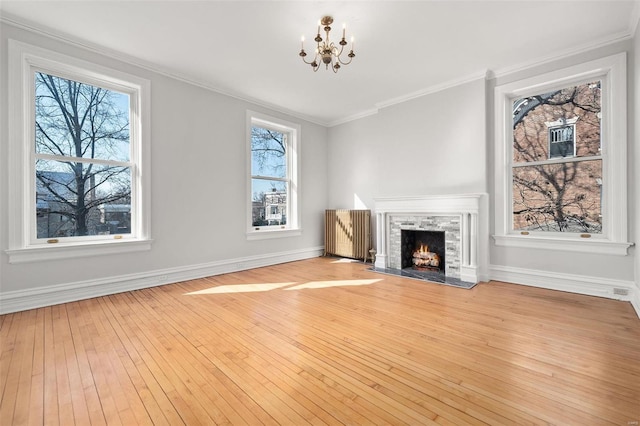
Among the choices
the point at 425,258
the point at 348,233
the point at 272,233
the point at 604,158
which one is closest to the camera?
the point at 604,158

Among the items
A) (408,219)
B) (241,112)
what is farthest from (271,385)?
(241,112)

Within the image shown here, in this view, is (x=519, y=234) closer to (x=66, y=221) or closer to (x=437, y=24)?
(x=437, y=24)

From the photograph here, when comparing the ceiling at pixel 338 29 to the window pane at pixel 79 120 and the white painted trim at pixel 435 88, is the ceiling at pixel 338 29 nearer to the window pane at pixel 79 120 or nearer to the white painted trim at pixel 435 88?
the white painted trim at pixel 435 88

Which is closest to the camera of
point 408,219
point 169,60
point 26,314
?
point 26,314

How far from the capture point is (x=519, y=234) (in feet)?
12.9

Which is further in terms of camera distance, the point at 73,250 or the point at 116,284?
the point at 116,284

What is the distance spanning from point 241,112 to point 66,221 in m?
2.89

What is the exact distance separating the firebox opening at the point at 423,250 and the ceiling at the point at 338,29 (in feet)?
8.01

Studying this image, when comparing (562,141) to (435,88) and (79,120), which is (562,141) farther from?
(79,120)

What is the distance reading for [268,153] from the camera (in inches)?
214

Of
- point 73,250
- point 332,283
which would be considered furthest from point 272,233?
point 73,250

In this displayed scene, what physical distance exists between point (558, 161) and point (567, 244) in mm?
1081

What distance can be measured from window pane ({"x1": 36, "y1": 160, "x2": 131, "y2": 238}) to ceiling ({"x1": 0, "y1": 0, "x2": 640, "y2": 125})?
4.85ft

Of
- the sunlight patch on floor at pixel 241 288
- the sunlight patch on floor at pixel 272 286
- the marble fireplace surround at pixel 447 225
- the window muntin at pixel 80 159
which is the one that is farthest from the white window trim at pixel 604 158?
the window muntin at pixel 80 159
